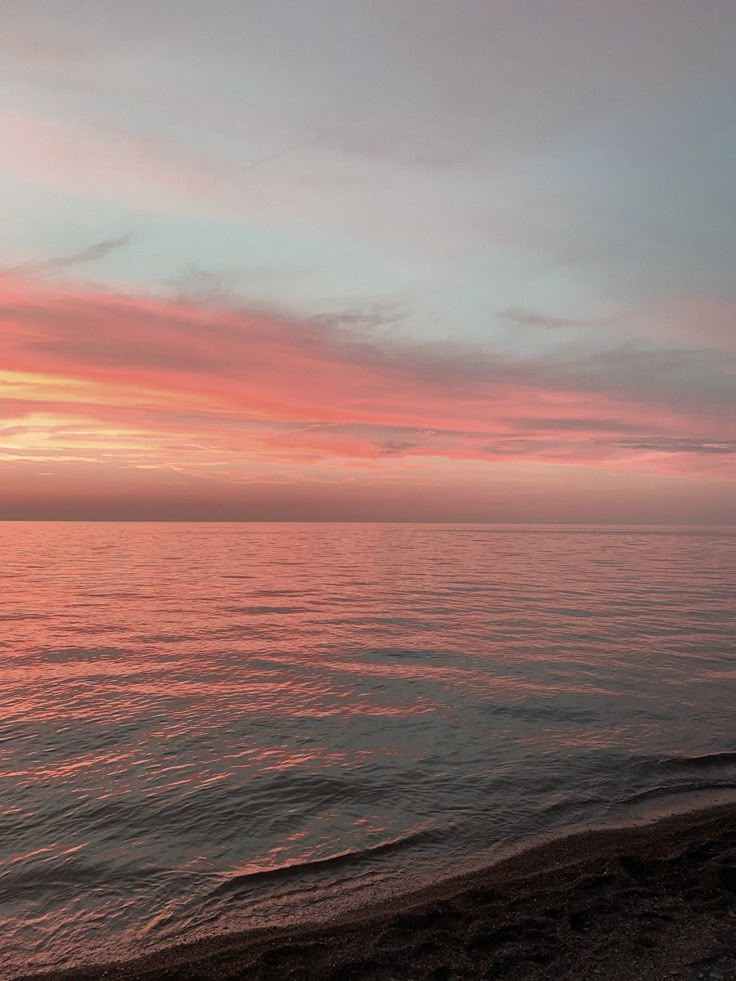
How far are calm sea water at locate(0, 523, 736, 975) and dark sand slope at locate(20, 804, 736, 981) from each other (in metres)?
0.81

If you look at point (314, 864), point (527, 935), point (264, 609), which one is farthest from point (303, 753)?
point (264, 609)

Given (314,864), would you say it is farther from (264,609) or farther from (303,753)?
(264,609)

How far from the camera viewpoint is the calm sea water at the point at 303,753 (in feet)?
31.0

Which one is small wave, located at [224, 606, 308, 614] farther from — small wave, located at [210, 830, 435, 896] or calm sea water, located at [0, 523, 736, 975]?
small wave, located at [210, 830, 435, 896]

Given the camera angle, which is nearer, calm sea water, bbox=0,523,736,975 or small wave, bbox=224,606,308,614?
calm sea water, bbox=0,523,736,975

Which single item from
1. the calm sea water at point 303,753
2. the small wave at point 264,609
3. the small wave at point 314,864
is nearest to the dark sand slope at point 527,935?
the calm sea water at point 303,753

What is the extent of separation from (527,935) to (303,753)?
27.7 feet

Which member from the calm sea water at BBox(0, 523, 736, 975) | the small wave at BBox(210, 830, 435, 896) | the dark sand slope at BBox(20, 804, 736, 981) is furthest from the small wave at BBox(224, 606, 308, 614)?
the dark sand slope at BBox(20, 804, 736, 981)

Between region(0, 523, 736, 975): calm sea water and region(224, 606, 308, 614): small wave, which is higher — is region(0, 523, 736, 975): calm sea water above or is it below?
above

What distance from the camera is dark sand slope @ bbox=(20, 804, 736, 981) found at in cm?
684

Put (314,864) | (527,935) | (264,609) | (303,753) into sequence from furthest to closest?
(264,609) < (303,753) < (314,864) < (527,935)

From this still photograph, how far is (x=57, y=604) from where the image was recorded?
142ft

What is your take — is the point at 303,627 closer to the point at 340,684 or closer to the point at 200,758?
the point at 340,684

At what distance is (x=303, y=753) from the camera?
1509 centimetres
